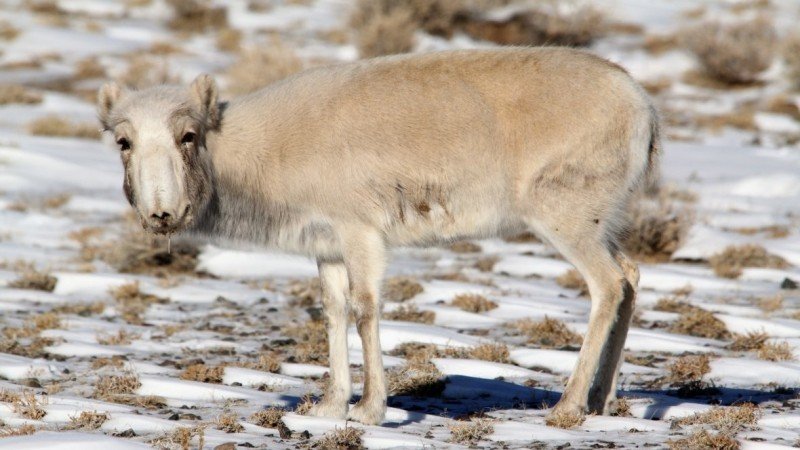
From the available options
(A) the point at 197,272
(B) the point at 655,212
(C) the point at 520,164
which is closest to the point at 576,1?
(B) the point at 655,212

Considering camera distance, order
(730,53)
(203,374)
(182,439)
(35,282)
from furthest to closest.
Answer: (730,53)
(35,282)
(203,374)
(182,439)

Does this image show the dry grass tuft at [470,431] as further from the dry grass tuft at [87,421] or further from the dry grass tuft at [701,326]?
the dry grass tuft at [701,326]

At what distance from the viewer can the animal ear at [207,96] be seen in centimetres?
617

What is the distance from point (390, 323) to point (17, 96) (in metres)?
12.6

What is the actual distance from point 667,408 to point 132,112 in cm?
349

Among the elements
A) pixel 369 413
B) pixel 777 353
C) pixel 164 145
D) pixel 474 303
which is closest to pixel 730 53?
pixel 474 303

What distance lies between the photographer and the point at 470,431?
5.55 m

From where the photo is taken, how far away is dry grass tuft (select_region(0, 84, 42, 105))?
1888 centimetres

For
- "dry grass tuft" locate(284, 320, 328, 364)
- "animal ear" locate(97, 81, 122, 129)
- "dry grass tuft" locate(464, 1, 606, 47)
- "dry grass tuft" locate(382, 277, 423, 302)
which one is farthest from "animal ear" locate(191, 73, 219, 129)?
"dry grass tuft" locate(464, 1, 606, 47)

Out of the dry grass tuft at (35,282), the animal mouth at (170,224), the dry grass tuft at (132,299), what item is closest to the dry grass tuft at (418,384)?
the animal mouth at (170,224)

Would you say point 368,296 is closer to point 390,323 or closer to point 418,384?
point 418,384

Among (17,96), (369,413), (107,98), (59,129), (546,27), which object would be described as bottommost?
(369,413)

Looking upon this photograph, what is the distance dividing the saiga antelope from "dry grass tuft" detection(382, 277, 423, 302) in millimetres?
3404

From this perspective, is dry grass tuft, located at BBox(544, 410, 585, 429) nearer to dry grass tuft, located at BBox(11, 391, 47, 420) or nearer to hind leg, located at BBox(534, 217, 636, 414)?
hind leg, located at BBox(534, 217, 636, 414)
